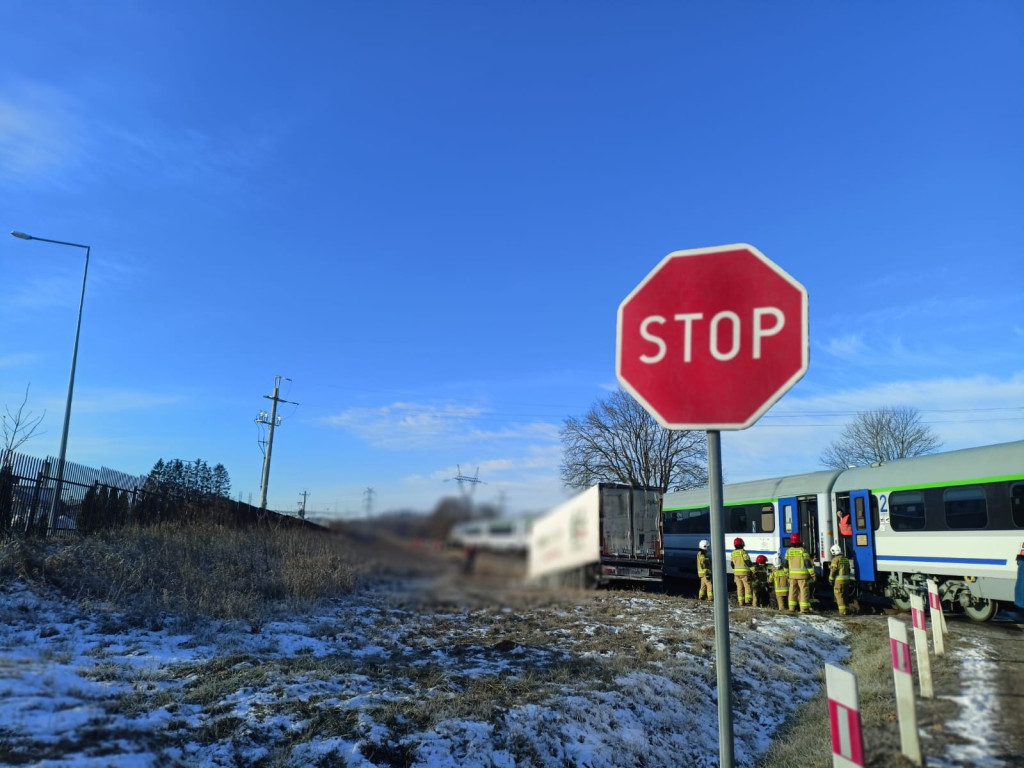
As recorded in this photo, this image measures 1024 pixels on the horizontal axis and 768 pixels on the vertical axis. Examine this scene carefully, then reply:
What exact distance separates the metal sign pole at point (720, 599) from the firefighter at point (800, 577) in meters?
13.5

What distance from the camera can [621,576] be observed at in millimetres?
2867

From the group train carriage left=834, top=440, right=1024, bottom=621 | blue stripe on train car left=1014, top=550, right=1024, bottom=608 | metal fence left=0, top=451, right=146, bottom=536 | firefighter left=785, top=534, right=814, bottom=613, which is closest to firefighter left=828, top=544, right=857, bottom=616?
firefighter left=785, top=534, right=814, bottom=613

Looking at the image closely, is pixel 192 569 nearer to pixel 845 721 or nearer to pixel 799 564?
pixel 845 721

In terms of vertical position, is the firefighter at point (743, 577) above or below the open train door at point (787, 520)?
below

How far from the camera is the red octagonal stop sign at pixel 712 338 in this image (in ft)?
7.87

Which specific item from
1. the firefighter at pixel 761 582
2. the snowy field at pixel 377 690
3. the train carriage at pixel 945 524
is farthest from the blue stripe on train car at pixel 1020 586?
the snowy field at pixel 377 690

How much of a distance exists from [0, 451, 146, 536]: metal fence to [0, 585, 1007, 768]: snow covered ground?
237 inches

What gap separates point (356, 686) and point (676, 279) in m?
5.18

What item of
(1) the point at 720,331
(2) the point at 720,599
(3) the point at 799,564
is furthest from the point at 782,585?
(1) the point at 720,331

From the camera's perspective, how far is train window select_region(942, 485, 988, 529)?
1341 centimetres

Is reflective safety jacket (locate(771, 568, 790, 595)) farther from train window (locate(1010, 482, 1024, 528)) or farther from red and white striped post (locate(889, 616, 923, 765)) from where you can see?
red and white striped post (locate(889, 616, 923, 765))

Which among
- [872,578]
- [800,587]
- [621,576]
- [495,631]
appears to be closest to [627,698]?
[495,631]

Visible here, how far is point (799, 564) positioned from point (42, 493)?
17.9m

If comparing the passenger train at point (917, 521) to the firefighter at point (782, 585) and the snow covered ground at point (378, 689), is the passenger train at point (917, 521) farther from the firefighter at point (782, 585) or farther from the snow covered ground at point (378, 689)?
the snow covered ground at point (378, 689)
